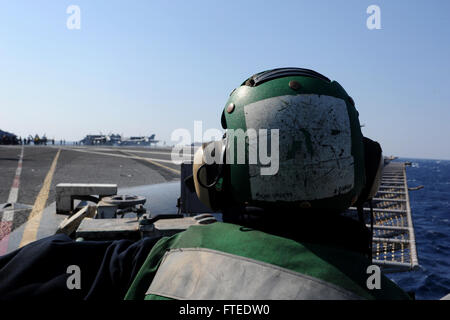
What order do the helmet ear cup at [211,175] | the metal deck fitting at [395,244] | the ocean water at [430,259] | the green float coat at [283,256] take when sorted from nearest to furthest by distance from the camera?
the green float coat at [283,256] < the helmet ear cup at [211,175] < the metal deck fitting at [395,244] < the ocean water at [430,259]

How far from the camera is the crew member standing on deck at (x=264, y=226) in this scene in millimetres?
1167

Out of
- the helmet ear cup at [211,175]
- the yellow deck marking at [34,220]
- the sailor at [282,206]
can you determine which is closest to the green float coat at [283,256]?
the sailor at [282,206]

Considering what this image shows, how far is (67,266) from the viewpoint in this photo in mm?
1608

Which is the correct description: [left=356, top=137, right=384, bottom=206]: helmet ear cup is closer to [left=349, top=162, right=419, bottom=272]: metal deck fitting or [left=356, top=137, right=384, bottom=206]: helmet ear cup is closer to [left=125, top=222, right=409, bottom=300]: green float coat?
[left=125, top=222, right=409, bottom=300]: green float coat

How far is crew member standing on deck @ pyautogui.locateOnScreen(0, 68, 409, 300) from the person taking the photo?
117 cm

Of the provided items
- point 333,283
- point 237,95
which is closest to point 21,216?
point 237,95

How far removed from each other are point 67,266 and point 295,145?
1.37 metres

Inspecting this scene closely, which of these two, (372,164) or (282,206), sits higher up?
(372,164)

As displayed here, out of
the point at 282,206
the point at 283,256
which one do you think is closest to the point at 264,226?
the point at 282,206

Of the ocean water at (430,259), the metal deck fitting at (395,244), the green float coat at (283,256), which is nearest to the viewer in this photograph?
the green float coat at (283,256)

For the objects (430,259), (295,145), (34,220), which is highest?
(295,145)

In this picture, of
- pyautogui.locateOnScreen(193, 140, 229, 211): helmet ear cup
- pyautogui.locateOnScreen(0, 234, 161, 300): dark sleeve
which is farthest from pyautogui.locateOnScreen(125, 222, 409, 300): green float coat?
pyautogui.locateOnScreen(193, 140, 229, 211): helmet ear cup

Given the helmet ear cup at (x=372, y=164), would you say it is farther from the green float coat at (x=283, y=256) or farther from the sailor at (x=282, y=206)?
the green float coat at (x=283, y=256)

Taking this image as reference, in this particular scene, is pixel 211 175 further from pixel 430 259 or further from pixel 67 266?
pixel 430 259
